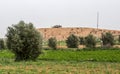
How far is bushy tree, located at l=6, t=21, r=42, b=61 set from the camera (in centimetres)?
5509

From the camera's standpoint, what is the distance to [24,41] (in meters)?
55.4

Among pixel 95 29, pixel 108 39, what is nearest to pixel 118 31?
pixel 95 29

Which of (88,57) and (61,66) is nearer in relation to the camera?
(61,66)

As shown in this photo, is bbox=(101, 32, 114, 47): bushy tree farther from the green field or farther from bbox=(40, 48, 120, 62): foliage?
the green field

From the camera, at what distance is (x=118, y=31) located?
17412 cm

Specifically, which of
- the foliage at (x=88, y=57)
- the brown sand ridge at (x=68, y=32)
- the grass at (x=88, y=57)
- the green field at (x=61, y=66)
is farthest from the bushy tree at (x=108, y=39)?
the brown sand ridge at (x=68, y=32)

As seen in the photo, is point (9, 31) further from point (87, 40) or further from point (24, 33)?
point (87, 40)

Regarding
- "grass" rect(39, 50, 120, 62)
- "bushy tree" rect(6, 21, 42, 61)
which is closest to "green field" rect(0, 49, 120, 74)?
"grass" rect(39, 50, 120, 62)

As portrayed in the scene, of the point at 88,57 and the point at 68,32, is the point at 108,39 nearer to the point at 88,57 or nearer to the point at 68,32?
the point at 88,57

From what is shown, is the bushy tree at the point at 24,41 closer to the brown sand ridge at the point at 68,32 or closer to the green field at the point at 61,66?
the green field at the point at 61,66

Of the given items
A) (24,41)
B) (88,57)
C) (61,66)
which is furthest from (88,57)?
(61,66)

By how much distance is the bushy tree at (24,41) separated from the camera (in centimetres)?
5509

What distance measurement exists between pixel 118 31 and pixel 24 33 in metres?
124

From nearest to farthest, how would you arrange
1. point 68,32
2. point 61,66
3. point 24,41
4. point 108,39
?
point 61,66, point 24,41, point 108,39, point 68,32
